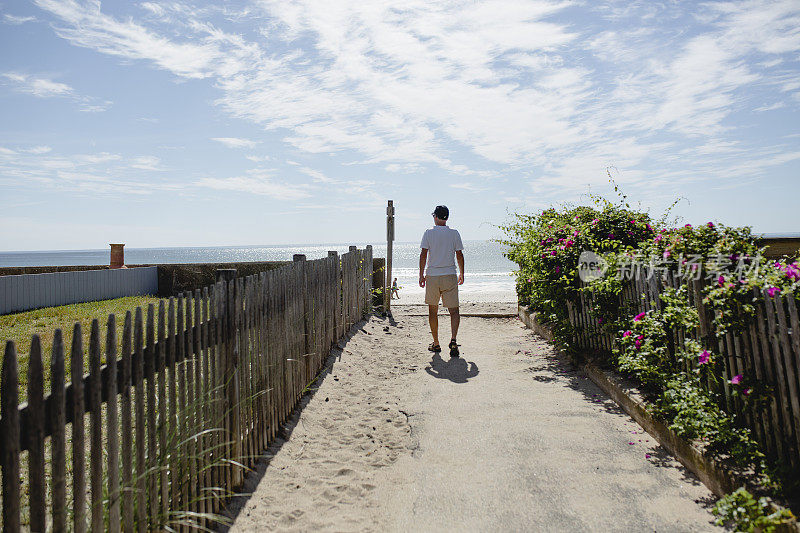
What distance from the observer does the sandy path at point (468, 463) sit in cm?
330

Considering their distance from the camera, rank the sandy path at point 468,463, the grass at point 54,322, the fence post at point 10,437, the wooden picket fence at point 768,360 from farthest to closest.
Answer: the grass at point 54,322, the sandy path at point 468,463, the wooden picket fence at point 768,360, the fence post at point 10,437

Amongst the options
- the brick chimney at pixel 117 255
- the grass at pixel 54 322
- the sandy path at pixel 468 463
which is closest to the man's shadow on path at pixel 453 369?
the sandy path at pixel 468 463

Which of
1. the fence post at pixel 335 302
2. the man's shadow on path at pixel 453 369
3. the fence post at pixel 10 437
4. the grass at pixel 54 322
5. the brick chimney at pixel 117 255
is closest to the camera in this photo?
the fence post at pixel 10 437

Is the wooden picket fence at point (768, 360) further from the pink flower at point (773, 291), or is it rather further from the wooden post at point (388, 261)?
the wooden post at point (388, 261)

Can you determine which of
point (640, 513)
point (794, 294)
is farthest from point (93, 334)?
point (794, 294)

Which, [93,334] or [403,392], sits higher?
[93,334]

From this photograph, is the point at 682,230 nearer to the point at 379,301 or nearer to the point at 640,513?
the point at 640,513

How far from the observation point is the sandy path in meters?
3.30

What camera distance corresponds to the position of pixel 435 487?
371 centimetres

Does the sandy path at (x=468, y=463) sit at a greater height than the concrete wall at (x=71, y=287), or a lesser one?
lesser

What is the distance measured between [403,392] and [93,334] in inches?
163

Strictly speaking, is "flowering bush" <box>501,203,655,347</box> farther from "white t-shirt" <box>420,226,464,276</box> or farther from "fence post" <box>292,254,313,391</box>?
"fence post" <box>292,254,313,391</box>

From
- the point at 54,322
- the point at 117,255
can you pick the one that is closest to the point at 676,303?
the point at 54,322

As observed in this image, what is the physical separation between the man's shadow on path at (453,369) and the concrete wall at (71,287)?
12462 millimetres
